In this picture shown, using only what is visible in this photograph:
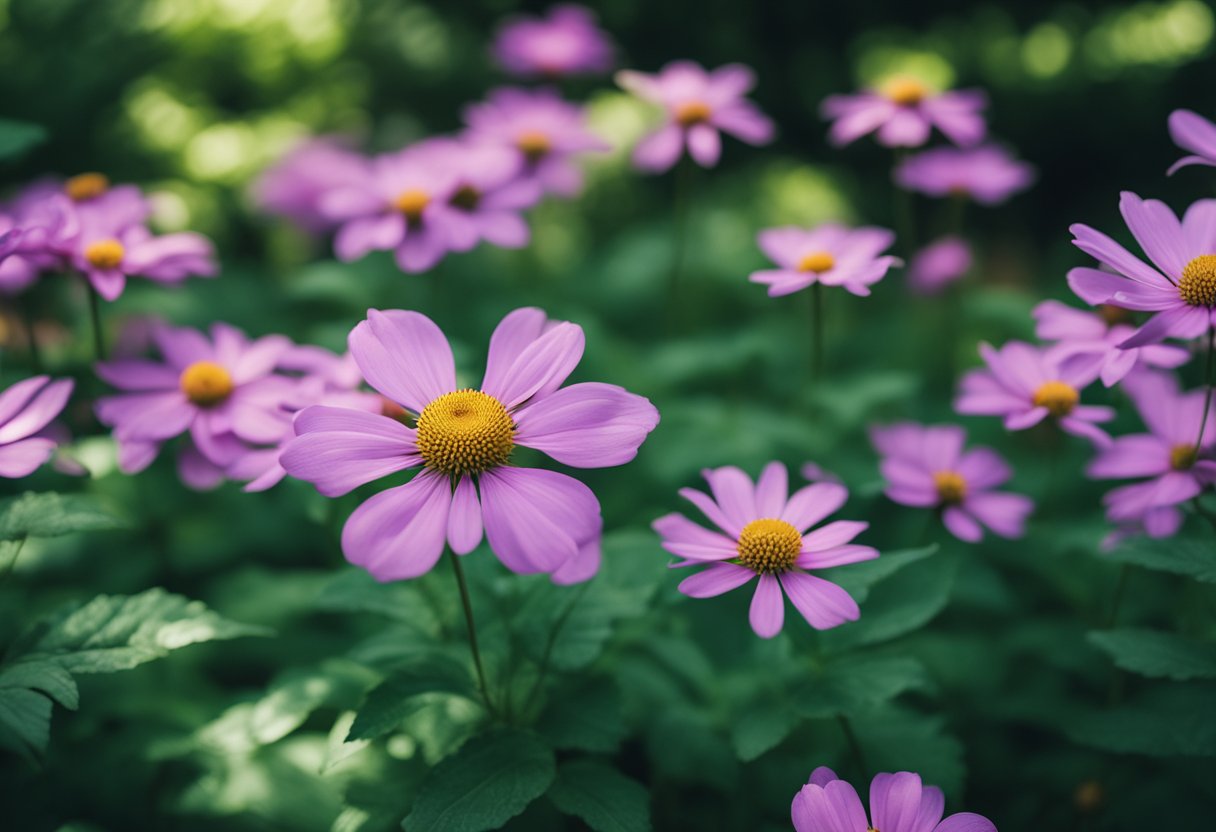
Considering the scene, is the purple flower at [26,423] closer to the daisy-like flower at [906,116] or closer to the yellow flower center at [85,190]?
the yellow flower center at [85,190]

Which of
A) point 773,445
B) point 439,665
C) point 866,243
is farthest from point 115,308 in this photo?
point 866,243

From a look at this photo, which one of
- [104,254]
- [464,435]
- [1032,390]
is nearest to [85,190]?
[104,254]

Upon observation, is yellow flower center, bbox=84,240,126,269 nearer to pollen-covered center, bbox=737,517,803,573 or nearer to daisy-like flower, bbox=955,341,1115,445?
pollen-covered center, bbox=737,517,803,573

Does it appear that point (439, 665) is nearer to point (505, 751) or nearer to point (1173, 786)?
point (505, 751)

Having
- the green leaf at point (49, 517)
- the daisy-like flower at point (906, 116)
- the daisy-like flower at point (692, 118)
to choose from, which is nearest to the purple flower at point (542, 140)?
the daisy-like flower at point (692, 118)

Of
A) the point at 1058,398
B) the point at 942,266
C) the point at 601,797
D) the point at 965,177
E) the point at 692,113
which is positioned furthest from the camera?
the point at 942,266

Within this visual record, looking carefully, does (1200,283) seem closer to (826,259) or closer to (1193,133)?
(1193,133)

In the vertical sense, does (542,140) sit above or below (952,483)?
above

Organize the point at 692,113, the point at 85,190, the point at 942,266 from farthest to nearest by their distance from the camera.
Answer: the point at 942,266 → the point at 692,113 → the point at 85,190

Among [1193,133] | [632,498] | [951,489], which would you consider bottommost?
[632,498]
